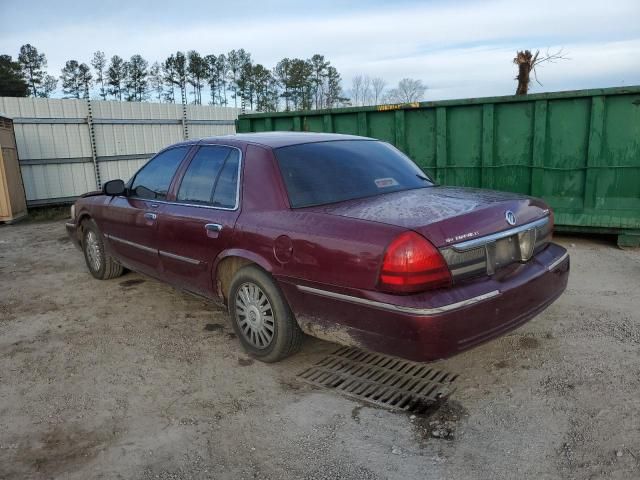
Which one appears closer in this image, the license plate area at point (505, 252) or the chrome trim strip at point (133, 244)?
the license plate area at point (505, 252)

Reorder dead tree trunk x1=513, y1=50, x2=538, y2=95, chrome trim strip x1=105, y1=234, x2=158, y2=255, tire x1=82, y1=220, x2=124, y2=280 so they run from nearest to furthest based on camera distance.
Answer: chrome trim strip x1=105, y1=234, x2=158, y2=255, tire x1=82, y1=220, x2=124, y2=280, dead tree trunk x1=513, y1=50, x2=538, y2=95

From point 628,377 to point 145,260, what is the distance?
3.88 m

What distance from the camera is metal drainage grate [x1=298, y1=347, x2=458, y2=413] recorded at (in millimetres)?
3184

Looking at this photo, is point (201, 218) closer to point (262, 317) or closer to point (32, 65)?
point (262, 317)

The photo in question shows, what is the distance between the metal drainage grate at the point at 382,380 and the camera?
318cm

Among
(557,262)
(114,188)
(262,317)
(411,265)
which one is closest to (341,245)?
(411,265)

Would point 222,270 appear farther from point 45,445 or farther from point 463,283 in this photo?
point 463,283

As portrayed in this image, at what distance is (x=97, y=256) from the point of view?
5.83m

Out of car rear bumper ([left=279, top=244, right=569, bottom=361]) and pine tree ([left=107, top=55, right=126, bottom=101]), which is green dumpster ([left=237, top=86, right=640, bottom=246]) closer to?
car rear bumper ([left=279, top=244, right=569, bottom=361])

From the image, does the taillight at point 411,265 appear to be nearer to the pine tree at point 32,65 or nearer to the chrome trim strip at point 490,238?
the chrome trim strip at point 490,238

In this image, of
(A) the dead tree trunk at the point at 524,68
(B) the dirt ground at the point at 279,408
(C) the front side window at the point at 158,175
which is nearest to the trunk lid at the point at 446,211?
(B) the dirt ground at the point at 279,408

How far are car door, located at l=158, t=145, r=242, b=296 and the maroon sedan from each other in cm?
1

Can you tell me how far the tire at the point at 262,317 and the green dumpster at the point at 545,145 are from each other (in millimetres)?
5031

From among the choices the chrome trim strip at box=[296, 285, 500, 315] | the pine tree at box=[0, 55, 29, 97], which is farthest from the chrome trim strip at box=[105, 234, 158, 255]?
the pine tree at box=[0, 55, 29, 97]
